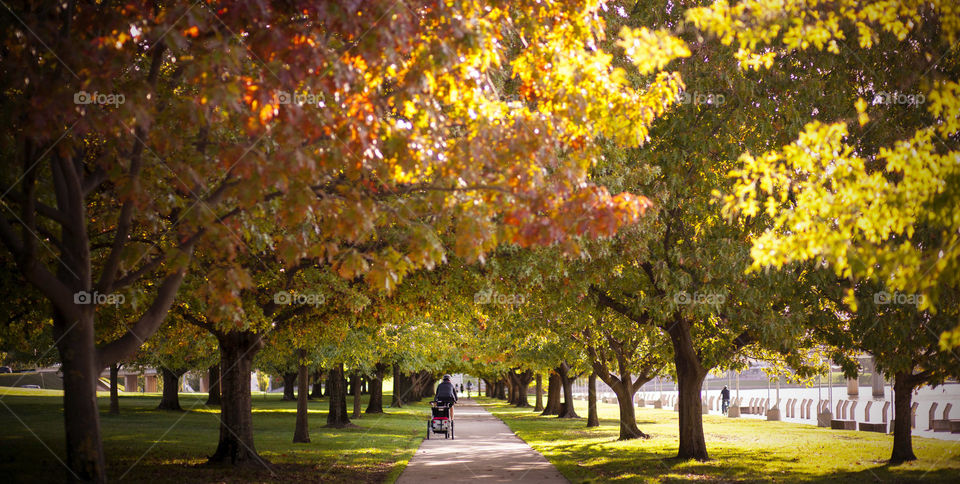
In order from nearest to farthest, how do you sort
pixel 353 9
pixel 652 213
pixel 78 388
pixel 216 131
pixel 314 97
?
pixel 353 9 → pixel 314 97 → pixel 78 388 → pixel 216 131 → pixel 652 213

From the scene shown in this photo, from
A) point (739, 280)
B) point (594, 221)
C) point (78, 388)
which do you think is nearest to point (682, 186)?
point (739, 280)

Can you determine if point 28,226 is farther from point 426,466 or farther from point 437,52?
point 426,466

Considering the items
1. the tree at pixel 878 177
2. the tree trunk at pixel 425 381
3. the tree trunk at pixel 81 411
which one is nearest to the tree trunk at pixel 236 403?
the tree trunk at pixel 81 411

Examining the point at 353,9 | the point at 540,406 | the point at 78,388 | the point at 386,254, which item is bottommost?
the point at 540,406

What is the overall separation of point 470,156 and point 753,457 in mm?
14599

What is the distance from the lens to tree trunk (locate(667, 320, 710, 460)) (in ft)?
57.4

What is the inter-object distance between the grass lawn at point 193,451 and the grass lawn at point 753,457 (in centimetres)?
421

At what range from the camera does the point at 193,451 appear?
20047 millimetres

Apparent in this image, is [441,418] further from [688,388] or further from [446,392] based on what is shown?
[688,388]

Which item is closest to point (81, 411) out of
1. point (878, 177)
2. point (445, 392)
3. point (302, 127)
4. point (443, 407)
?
point (302, 127)

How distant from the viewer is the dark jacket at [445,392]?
2277 centimetres

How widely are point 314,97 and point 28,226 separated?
3.59 m

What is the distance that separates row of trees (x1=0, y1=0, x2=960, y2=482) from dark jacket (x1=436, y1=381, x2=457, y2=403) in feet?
28.3

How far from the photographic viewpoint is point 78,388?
8383mm
